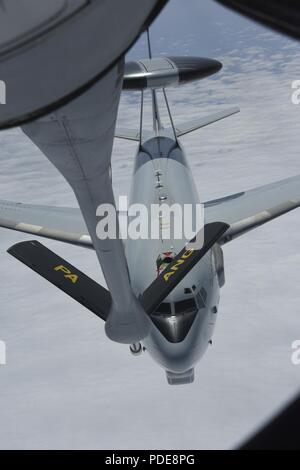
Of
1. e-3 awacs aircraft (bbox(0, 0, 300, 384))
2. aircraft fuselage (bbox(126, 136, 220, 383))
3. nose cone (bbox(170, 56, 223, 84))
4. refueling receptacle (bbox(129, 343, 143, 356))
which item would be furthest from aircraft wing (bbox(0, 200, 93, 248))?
nose cone (bbox(170, 56, 223, 84))

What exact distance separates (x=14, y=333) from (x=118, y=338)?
18.7 m

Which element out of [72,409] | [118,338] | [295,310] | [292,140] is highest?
[292,140]

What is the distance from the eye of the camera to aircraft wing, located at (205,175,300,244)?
1805cm

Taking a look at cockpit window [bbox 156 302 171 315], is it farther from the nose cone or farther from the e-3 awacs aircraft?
the nose cone

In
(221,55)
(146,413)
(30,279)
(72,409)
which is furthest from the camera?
(221,55)

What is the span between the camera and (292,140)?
51.9m

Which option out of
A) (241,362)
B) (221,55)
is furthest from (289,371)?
(221,55)

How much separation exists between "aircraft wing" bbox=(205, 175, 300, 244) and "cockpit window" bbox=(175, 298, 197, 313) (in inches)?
197

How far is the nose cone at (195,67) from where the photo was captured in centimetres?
1741

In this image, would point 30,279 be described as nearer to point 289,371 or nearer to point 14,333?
point 14,333

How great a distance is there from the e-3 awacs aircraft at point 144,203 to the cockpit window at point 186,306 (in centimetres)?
3

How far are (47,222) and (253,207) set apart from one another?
7.90m

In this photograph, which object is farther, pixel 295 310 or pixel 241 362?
pixel 295 310

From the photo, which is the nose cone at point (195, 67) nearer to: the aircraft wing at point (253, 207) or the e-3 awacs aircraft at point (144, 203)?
the e-3 awacs aircraft at point (144, 203)
